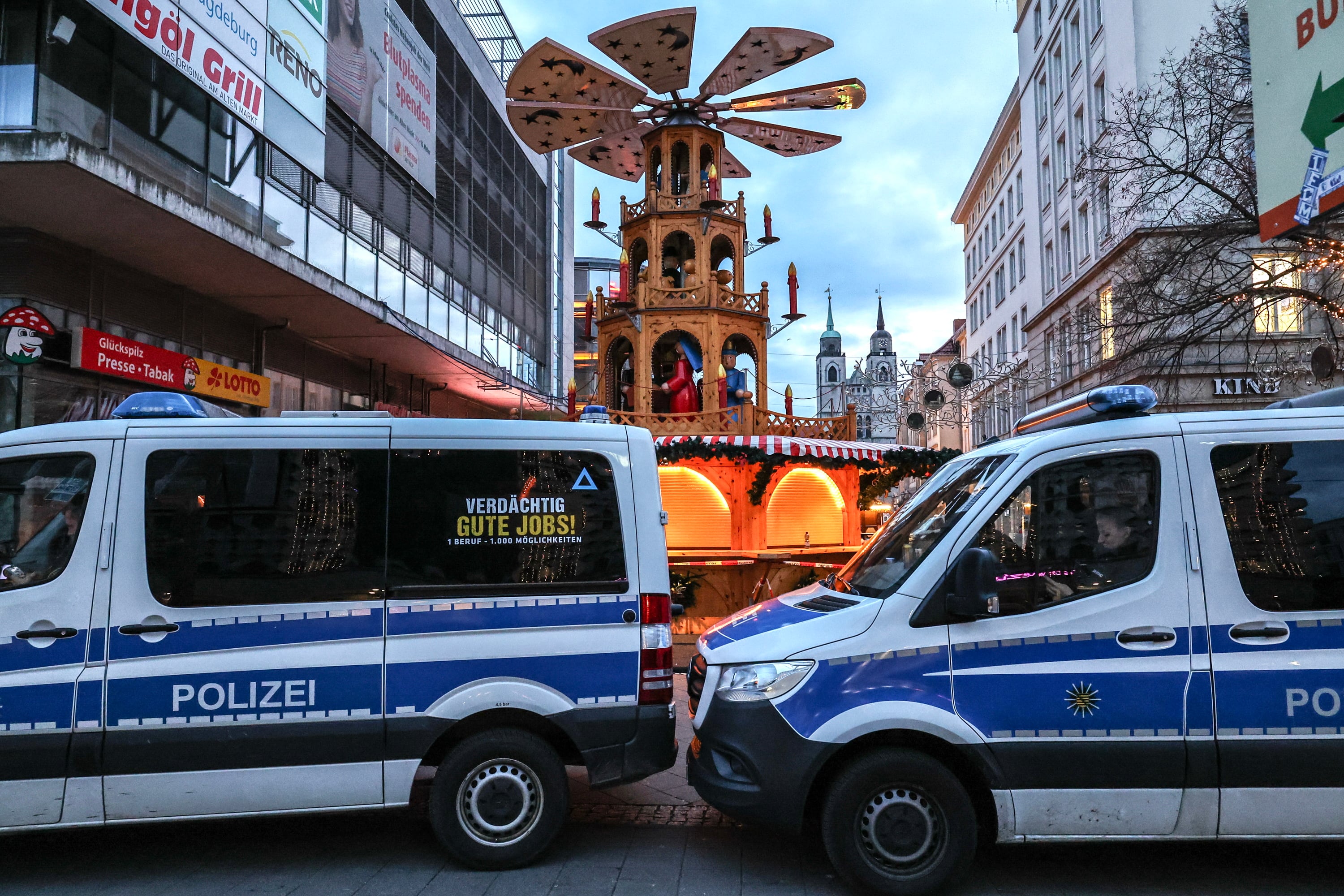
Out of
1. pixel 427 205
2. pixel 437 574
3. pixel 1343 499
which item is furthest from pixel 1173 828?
pixel 427 205

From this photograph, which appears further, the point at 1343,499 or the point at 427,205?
the point at 427,205

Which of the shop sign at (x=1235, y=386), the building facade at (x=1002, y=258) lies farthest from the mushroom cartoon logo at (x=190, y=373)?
the building facade at (x=1002, y=258)

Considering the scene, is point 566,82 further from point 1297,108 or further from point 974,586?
point 974,586

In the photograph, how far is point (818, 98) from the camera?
15.4 m

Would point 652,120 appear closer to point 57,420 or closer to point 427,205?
point 427,205

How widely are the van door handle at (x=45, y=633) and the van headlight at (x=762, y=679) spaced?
3.33m

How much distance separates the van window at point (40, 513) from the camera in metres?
4.54

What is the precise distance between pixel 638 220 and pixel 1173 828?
47.9 ft

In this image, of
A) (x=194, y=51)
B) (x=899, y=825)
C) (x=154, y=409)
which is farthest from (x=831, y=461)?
(x=194, y=51)

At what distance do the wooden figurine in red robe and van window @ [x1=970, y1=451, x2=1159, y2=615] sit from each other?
11244 millimetres

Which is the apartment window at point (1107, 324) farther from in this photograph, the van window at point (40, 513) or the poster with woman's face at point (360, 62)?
the poster with woman's face at point (360, 62)

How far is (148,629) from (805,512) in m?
12.4

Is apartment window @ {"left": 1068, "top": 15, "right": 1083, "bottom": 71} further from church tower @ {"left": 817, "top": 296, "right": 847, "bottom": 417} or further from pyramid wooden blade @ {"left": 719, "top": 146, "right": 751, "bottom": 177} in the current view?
church tower @ {"left": 817, "top": 296, "right": 847, "bottom": 417}

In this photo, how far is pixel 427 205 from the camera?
903 inches
